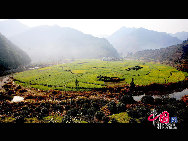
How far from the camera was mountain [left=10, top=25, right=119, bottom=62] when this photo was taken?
127 meters

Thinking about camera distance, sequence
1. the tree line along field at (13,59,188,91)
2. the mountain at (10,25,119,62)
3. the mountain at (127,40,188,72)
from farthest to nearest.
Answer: the mountain at (10,25,119,62), the mountain at (127,40,188,72), the tree line along field at (13,59,188,91)

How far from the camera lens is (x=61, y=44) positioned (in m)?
153

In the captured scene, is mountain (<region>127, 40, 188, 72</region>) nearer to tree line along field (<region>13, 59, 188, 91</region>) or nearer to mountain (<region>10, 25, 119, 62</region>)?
tree line along field (<region>13, 59, 188, 91</region>)

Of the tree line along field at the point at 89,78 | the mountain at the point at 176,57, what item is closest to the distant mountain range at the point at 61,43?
the mountain at the point at 176,57

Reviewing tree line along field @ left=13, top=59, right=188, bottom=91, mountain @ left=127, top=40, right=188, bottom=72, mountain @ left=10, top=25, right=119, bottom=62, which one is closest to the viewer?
tree line along field @ left=13, top=59, right=188, bottom=91

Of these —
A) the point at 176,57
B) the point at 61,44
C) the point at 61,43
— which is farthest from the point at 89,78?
the point at 61,43

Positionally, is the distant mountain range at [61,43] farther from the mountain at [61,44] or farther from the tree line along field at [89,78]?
the tree line along field at [89,78]

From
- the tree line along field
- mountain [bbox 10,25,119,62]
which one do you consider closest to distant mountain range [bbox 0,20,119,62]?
mountain [bbox 10,25,119,62]

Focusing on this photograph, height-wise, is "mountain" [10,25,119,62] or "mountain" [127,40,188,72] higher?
"mountain" [10,25,119,62]

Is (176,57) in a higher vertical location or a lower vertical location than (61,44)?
lower

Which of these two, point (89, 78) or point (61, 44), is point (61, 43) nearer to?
point (61, 44)

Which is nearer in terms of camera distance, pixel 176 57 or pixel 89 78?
pixel 89 78
